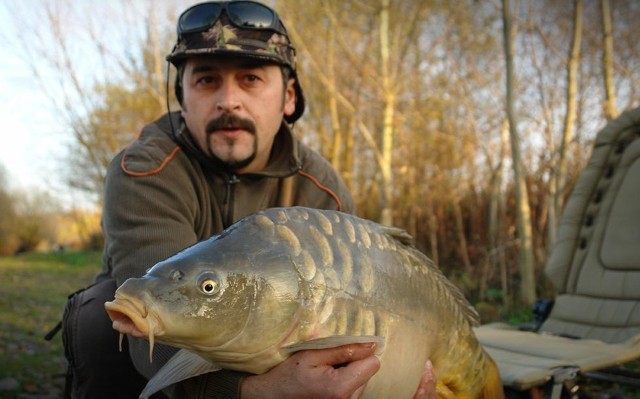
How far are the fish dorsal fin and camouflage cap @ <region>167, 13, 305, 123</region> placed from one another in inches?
29.9

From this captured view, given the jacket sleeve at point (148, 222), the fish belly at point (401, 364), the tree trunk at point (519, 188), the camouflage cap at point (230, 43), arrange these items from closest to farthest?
the fish belly at point (401, 364) < the jacket sleeve at point (148, 222) < the camouflage cap at point (230, 43) < the tree trunk at point (519, 188)

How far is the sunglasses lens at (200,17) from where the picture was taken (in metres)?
1.81

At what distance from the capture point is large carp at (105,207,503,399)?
96 cm

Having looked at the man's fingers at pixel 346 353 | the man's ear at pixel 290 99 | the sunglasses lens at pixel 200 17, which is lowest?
the man's fingers at pixel 346 353

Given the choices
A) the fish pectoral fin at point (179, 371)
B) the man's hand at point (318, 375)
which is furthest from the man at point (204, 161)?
the man's hand at point (318, 375)

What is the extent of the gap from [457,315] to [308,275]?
1.83ft

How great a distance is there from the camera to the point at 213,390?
3.95ft

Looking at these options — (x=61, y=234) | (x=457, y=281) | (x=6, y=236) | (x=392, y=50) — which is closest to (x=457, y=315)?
(x=457, y=281)

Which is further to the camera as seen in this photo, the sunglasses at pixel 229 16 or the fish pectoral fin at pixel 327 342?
the sunglasses at pixel 229 16

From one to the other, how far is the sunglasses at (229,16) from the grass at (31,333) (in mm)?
2009

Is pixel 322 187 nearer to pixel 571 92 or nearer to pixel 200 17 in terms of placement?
pixel 200 17

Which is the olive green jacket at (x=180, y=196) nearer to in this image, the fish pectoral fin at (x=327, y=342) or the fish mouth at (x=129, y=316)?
the fish pectoral fin at (x=327, y=342)

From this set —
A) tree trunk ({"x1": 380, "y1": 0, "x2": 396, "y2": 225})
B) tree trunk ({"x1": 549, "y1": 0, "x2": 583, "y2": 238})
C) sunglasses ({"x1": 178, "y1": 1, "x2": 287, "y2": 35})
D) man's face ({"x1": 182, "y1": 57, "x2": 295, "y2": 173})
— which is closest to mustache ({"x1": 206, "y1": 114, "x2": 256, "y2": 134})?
man's face ({"x1": 182, "y1": 57, "x2": 295, "y2": 173})

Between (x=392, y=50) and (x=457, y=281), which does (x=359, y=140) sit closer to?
(x=392, y=50)
